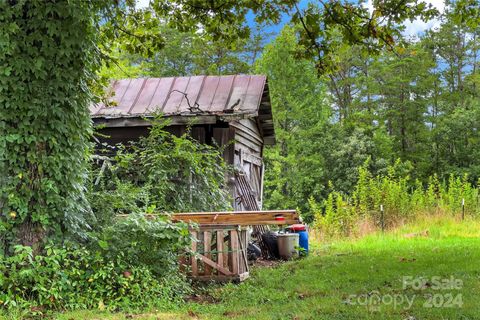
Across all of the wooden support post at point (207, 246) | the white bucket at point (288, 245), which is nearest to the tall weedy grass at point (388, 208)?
the white bucket at point (288, 245)

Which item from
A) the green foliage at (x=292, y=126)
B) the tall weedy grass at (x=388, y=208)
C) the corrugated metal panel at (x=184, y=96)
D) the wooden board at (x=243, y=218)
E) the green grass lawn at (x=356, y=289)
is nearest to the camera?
the green grass lawn at (x=356, y=289)

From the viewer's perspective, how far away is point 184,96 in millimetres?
10711

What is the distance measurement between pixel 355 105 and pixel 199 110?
2145 cm

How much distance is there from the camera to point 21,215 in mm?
5125

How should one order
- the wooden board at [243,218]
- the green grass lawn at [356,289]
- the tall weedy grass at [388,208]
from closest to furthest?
the green grass lawn at [356,289] < the wooden board at [243,218] < the tall weedy grass at [388,208]

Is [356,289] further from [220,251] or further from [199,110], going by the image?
[199,110]

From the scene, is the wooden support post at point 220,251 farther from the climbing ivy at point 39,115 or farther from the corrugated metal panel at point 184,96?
the corrugated metal panel at point 184,96

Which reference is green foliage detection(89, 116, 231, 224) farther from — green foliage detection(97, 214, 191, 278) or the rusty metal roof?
green foliage detection(97, 214, 191, 278)

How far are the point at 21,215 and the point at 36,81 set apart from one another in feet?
5.13

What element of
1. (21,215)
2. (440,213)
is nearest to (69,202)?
(21,215)

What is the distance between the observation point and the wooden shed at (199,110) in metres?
9.52

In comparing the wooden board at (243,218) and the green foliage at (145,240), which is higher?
the wooden board at (243,218)

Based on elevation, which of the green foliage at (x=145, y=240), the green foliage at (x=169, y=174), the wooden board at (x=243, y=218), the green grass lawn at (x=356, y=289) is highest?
the green foliage at (x=169, y=174)

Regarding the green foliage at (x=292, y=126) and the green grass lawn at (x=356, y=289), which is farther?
the green foliage at (x=292, y=126)
